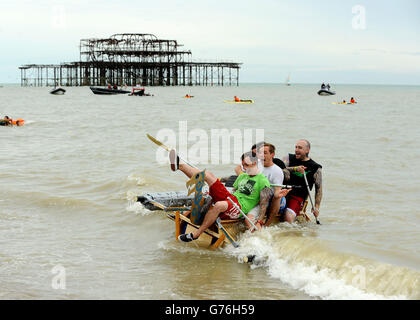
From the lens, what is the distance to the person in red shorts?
26.6 feet

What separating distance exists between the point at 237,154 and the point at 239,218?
12.7m

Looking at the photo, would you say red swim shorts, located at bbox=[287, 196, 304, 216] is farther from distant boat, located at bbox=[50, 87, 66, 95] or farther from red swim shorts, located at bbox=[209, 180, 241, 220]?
distant boat, located at bbox=[50, 87, 66, 95]

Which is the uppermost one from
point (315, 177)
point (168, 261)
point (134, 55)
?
point (134, 55)

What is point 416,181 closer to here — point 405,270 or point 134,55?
point 405,270

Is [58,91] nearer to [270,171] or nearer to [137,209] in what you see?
[137,209]

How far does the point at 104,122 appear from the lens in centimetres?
3716

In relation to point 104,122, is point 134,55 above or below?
above

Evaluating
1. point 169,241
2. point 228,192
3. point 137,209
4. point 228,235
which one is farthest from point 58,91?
point 228,235

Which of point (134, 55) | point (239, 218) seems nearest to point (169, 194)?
point (239, 218)

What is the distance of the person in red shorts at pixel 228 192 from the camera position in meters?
8.10

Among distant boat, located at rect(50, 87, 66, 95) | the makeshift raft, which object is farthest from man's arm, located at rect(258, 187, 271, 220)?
distant boat, located at rect(50, 87, 66, 95)

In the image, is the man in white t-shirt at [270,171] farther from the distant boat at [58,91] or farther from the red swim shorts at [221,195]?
the distant boat at [58,91]

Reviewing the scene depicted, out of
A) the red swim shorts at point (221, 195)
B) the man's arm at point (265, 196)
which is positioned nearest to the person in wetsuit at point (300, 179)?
the man's arm at point (265, 196)
